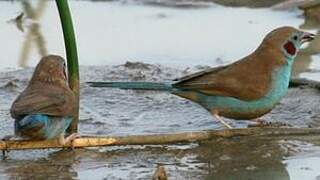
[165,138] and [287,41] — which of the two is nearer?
[165,138]

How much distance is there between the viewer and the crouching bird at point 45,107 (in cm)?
598

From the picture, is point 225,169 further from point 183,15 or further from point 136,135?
point 183,15

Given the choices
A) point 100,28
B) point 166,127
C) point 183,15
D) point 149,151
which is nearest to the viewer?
point 149,151

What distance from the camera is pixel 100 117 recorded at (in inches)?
285

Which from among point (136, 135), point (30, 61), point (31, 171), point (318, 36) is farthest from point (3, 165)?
point (318, 36)

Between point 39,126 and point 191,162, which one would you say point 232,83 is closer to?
point 191,162

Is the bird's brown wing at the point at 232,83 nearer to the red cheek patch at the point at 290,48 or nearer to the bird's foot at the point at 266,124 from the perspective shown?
the red cheek patch at the point at 290,48

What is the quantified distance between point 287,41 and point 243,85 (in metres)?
0.40

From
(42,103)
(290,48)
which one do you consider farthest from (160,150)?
(290,48)

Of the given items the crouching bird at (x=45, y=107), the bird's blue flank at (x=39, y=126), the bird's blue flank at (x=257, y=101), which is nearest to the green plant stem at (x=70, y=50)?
the crouching bird at (x=45, y=107)

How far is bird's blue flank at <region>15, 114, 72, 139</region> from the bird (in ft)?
1.61

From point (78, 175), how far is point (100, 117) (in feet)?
4.39

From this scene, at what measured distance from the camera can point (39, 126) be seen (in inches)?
237

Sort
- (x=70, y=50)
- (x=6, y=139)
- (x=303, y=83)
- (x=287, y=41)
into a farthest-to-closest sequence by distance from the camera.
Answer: (x=303, y=83)
(x=287, y=41)
(x=70, y=50)
(x=6, y=139)
